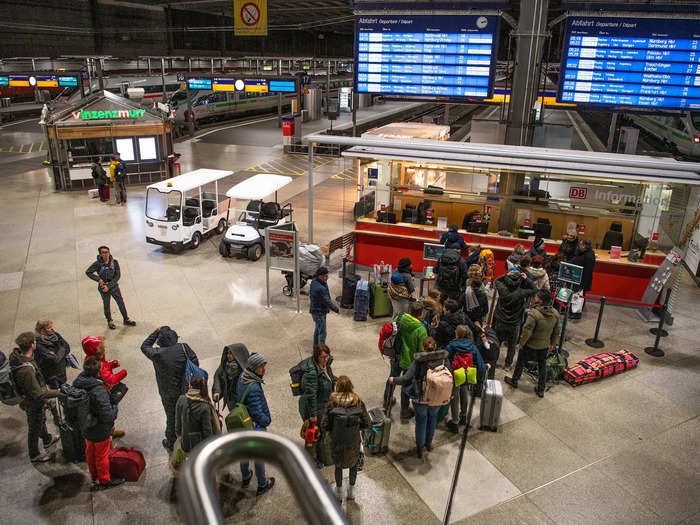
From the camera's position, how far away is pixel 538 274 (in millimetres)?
8648

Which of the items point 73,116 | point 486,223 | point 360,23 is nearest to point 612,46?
point 486,223

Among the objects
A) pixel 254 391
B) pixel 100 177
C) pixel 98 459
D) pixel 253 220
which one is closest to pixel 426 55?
pixel 253 220

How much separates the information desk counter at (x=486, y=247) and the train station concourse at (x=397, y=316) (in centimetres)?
5

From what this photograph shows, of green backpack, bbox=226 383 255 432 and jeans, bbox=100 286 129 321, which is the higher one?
green backpack, bbox=226 383 255 432

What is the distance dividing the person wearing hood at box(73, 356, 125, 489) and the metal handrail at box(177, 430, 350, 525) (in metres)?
4.73

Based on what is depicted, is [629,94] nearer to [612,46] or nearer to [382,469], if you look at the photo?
[612,46]

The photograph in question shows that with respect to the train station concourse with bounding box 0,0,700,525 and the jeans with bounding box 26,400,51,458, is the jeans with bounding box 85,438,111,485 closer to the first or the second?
the train station concourse with bounding box 0,0,700,525

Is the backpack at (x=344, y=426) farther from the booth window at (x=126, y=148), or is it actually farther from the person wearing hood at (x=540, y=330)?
the booth window at (x=126, y=148)

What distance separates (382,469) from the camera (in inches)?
249

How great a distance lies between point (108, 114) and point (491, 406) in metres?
18.6

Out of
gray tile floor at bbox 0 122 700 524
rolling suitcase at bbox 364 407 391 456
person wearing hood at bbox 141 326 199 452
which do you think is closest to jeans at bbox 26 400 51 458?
gray tile floor at bbox 0 122 700 524

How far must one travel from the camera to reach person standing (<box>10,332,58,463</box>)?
5.90 meters

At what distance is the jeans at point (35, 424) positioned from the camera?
6090 millimetres

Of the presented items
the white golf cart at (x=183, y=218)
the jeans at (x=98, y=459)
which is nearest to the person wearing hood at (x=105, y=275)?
the white golf cart at (x=183, y=218)
